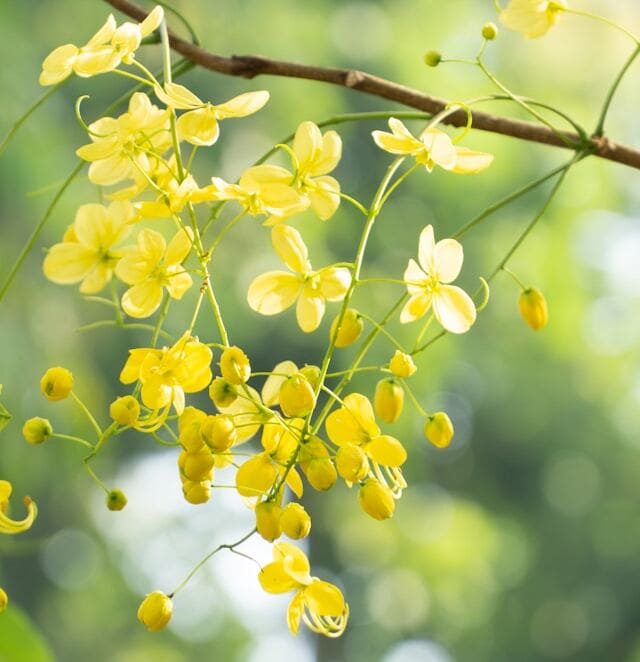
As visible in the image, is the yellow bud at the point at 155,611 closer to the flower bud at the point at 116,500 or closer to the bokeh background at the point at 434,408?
the flower bud at the point at 116,500

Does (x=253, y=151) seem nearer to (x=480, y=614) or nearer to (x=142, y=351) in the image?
(x=480, y=614)

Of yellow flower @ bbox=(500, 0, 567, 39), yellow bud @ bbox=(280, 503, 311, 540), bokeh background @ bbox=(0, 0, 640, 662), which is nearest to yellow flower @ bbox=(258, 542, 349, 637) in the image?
yellow bud @ bbox=(280, 503, 311, 540)

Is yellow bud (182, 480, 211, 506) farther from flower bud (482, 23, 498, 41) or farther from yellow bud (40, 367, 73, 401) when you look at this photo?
flower bud (482, 23, 498, 41)

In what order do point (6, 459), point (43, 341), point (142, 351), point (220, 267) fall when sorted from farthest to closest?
point (220, 267), point (43, 341), point (6, 459), point (142, 351)

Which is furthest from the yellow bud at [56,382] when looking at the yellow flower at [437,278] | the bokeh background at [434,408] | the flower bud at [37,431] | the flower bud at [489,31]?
the bokeh background at [434,408]

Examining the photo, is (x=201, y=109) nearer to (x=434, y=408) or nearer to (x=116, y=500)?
(x=116, y=500)

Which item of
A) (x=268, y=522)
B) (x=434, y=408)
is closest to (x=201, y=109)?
(x=268, y=522)

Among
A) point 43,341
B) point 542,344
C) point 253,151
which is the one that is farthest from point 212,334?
point 542,344
